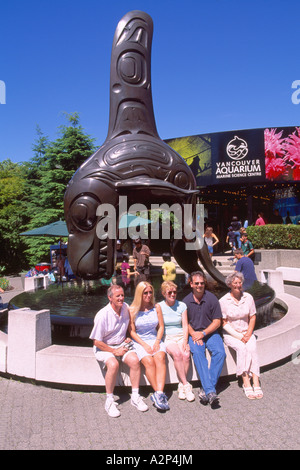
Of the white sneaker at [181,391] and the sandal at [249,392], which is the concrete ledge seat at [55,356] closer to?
the white sneaker at [181,391]

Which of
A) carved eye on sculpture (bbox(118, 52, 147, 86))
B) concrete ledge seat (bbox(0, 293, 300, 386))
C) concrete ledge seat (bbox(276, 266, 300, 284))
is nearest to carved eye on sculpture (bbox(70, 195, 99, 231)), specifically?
concrete ledge seat (bbox(0, 293, 300, 386))

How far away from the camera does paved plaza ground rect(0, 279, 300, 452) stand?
2982mm

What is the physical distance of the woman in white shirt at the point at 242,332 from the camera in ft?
13.0

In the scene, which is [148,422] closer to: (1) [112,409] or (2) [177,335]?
(1) [112,409]

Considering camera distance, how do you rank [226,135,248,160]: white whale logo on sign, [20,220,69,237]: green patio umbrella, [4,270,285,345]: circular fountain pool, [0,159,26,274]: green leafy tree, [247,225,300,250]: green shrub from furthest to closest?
[226,135,248,160]: white whale logo on sign → [0,159,26,274]: green leafy tree → [247,225,300,250]: green shrub → [20,220,69,237]: green patio umbrella → [4,270,285,345]: circular fountain pool

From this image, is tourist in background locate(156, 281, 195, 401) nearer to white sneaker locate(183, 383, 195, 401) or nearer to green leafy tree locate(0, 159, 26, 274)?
white sneaker locate(183, 383, 195, 401)

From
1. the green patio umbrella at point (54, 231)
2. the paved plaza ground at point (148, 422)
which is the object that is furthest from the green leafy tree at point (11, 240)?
the paved plaza ground at point (148, 422)

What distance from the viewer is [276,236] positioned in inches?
607

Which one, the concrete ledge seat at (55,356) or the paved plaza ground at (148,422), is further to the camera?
the concrete ledge seat at (55,356)

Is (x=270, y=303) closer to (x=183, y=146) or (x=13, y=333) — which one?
(x=13, y=333)

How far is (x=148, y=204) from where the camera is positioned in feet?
22.8

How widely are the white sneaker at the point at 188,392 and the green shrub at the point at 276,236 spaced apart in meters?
12.6

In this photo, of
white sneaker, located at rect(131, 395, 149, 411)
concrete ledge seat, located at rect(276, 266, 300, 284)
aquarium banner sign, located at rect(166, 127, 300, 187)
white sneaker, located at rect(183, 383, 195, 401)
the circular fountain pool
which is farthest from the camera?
aquarium banner sign, located at rect(166, 127, 300, 187)

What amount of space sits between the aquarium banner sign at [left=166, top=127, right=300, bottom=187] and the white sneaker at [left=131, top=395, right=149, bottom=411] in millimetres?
19544
